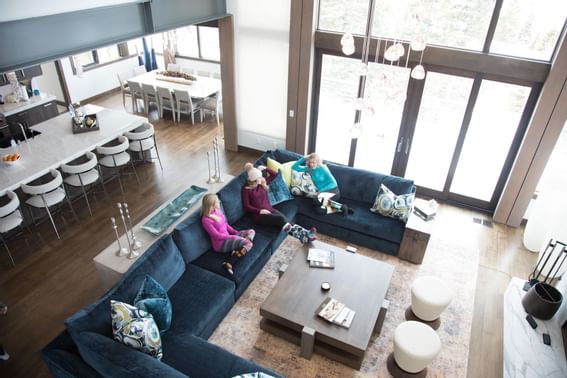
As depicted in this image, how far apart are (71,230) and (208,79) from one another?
549 centimetres

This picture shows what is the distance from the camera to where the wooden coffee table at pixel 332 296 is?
4055 mm

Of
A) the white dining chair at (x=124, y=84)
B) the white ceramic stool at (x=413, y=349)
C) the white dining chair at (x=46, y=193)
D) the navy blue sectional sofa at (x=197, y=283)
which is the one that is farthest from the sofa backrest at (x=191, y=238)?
the white dining chair at (x=124, y=84)

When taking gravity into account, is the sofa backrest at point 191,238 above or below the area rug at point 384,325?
above

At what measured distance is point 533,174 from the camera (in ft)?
19.7

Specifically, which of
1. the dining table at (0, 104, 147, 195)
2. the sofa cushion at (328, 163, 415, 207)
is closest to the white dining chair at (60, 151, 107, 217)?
the dining table at (0, 104, 147, 195)

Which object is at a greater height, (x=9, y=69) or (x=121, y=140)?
(x=9, y=69)

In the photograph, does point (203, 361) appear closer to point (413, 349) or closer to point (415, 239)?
point (413, 349)

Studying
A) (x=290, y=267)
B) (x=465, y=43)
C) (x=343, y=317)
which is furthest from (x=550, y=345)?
(x=465, y=43)

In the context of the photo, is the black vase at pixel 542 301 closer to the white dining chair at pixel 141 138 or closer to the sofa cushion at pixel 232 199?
the sofa cushion at pixel 232 199

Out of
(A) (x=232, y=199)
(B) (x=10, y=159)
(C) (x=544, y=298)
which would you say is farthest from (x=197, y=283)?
(C) (x=544, y=298)

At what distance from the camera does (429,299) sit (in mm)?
4477

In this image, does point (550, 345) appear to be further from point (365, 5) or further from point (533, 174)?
point (365, 5)

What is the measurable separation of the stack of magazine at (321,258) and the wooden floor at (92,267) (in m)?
1.87

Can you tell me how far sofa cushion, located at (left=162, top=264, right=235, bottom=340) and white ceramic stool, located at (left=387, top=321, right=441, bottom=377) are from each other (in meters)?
1.92
